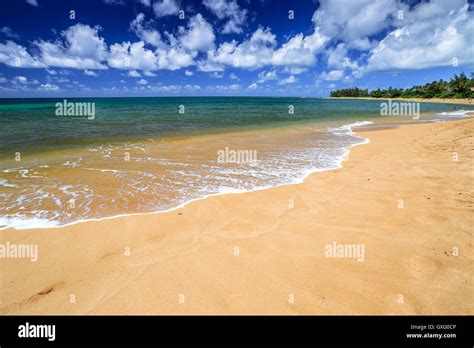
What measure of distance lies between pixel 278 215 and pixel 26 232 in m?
4.84

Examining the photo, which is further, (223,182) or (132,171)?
(132,171)

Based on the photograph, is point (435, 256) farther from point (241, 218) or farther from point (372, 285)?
point (241, 218)

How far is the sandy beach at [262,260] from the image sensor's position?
2910 millimetres

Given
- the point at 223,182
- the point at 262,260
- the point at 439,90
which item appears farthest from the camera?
the point at 439,90

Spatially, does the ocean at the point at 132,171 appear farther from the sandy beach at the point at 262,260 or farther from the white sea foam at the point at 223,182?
the sandy beach at the point at 262,260

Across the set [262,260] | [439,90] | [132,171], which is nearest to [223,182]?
[132,171]

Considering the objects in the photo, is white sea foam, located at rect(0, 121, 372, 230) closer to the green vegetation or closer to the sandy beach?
the sandy beach

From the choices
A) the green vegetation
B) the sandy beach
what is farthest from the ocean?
the green vegetation

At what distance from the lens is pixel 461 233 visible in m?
4.01

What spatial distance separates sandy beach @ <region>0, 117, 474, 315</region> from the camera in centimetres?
291

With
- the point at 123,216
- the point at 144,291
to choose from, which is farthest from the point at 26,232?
the point at 144,291

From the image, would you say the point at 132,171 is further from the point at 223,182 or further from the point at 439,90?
the point at 439,90

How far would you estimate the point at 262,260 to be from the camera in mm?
3635

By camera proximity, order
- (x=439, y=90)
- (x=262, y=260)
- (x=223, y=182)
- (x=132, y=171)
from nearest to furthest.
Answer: (x=262, y=260) < (x=223, y=182) < (x=132, y=171) < (x=439, y=90)
